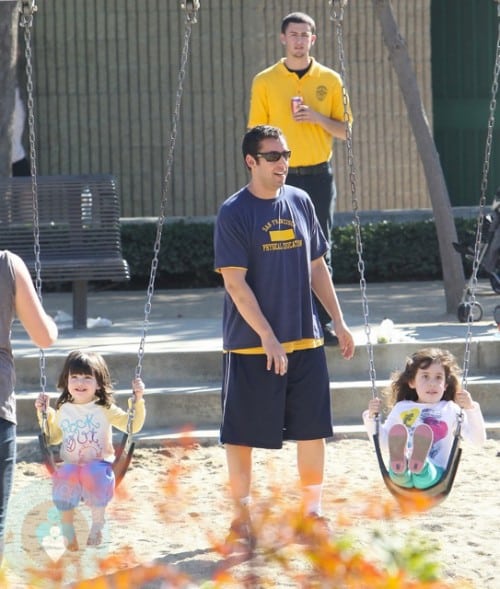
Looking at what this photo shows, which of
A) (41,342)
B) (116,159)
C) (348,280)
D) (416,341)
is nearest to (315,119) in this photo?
(416,341)

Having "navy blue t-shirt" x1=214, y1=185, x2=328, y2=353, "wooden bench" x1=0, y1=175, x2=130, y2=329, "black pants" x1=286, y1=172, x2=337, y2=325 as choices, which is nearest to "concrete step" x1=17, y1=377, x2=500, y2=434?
"black pants" x1=286, y1=172, x2=337, y2=325

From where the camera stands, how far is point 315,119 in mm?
7328

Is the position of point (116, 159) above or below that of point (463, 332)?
above

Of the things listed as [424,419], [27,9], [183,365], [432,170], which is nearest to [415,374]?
[424,419]

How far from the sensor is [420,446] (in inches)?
224

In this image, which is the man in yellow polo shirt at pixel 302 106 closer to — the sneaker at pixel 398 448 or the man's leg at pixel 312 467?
the sneaker at pixel 398 448

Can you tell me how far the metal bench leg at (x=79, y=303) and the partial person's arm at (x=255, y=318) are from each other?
4.22 m

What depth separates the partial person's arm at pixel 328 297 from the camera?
5.71m

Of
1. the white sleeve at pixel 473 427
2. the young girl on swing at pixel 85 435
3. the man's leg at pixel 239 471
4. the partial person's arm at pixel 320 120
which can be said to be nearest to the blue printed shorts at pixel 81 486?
the young girl on swing at pixel 85 435

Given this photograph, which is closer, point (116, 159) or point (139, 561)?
point (139, 561)

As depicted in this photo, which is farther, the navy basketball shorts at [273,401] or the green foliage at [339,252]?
the green foliage at [339,252]

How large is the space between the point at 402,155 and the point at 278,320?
33.4 ft

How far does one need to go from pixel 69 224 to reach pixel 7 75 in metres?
2.67

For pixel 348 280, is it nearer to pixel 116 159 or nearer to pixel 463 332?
pixel 116 159
